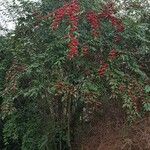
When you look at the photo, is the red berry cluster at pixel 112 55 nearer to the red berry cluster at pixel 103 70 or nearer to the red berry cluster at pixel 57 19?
the red berry cluster at pixel 103 70

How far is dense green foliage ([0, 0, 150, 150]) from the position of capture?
6.04m

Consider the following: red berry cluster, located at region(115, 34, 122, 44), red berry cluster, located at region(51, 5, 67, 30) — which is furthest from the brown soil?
red berry cluster, located at region(51, 5, 67, 30)

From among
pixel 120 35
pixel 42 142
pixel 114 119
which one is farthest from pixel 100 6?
pixel 42 142

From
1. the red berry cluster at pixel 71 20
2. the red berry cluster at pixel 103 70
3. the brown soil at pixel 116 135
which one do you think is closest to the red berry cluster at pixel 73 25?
the red berry cluster at pixel 71 20

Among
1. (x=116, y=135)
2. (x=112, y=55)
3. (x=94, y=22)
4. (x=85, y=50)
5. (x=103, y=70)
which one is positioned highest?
(x=94, y=22)

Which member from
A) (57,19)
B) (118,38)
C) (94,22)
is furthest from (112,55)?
(57,19)

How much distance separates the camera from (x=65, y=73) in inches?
250

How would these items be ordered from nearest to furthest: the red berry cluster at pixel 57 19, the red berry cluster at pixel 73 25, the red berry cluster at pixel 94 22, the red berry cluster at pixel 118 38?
the red berry cluster at pixel 73 25 → the red berry cluster at pixel 57 19 → the red berry cluster at pixel 94 22 → the red berry cluster at pixel 118 38

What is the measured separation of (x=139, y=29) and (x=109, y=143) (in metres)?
1.81

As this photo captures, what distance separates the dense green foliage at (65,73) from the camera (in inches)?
238

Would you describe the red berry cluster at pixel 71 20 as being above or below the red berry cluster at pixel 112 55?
above

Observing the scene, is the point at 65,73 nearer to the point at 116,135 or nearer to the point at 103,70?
the point at 103,70

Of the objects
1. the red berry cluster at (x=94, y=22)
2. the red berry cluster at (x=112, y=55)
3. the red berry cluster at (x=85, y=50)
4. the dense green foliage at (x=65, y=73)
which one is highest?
the red berry cluster at (x=94, y=22)

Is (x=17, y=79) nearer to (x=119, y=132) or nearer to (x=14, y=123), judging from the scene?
(x=14, y=123)
